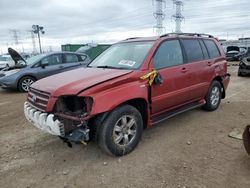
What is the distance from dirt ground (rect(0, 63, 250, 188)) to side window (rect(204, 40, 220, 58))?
158cm

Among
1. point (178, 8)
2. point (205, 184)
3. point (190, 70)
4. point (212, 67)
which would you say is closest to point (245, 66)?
point (212, 67)

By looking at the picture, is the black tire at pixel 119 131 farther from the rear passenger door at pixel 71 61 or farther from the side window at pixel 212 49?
the rear passenger door at pixel 71 61

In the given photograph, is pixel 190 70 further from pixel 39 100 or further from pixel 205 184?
pixel 39 100

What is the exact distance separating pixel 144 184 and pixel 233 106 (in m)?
4.16

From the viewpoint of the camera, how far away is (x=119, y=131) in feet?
11.7

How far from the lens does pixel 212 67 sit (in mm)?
5402

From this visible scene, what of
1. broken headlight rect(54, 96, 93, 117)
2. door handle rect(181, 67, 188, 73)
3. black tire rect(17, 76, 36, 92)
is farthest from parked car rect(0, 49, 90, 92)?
broken headlight rect(54, 96, 93, 117)

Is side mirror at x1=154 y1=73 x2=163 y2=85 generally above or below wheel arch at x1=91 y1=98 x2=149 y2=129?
above

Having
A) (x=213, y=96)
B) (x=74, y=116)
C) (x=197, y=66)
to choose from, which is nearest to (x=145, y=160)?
(x=74, y=116)

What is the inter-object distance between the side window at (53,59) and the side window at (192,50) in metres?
6.31

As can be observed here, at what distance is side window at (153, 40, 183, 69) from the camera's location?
414cm

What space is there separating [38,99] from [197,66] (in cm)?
315

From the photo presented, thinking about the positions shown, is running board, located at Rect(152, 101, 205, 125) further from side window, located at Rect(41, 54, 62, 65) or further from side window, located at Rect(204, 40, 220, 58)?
side window, located at Rect(41, 54, 62, 65)

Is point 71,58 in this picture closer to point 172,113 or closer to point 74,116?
point 172,113
